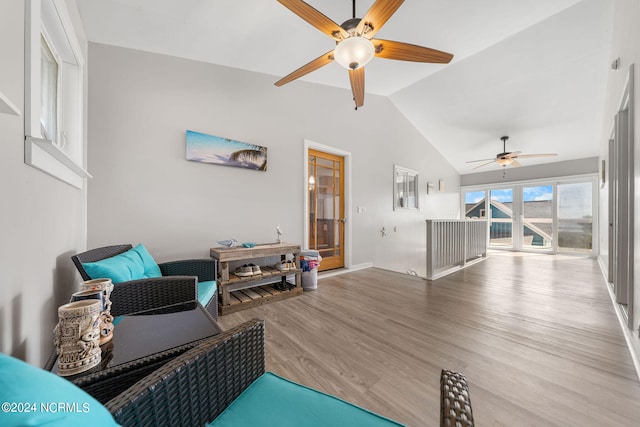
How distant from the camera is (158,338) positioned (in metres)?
0.94

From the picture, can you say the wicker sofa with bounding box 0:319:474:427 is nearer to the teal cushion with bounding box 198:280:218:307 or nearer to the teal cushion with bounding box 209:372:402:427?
the teal cushion with bounding box 209:372:402:427

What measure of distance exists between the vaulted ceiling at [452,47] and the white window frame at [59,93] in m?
0.53

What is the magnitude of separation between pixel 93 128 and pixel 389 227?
14.9 feet

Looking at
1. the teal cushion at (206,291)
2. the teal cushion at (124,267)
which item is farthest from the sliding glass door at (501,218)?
the teal cushion at (124,267)


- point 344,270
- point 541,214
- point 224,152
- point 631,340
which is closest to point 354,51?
point 224,152

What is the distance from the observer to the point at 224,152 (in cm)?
277

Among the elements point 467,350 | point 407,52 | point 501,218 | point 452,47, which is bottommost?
point 467,350

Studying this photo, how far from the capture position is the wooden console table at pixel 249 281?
2.35m

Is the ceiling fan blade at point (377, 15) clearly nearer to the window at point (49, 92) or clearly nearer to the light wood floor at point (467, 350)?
the window at point (49, 92)

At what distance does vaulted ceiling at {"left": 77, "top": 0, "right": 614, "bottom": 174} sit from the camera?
2094 mm

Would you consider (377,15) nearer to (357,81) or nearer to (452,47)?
(357,81)

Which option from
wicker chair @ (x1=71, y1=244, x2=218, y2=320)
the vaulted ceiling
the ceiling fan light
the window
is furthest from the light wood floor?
the vaulted ceiling

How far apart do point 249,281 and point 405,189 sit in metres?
4.17

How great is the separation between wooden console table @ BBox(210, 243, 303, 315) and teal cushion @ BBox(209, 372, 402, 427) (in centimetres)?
164
